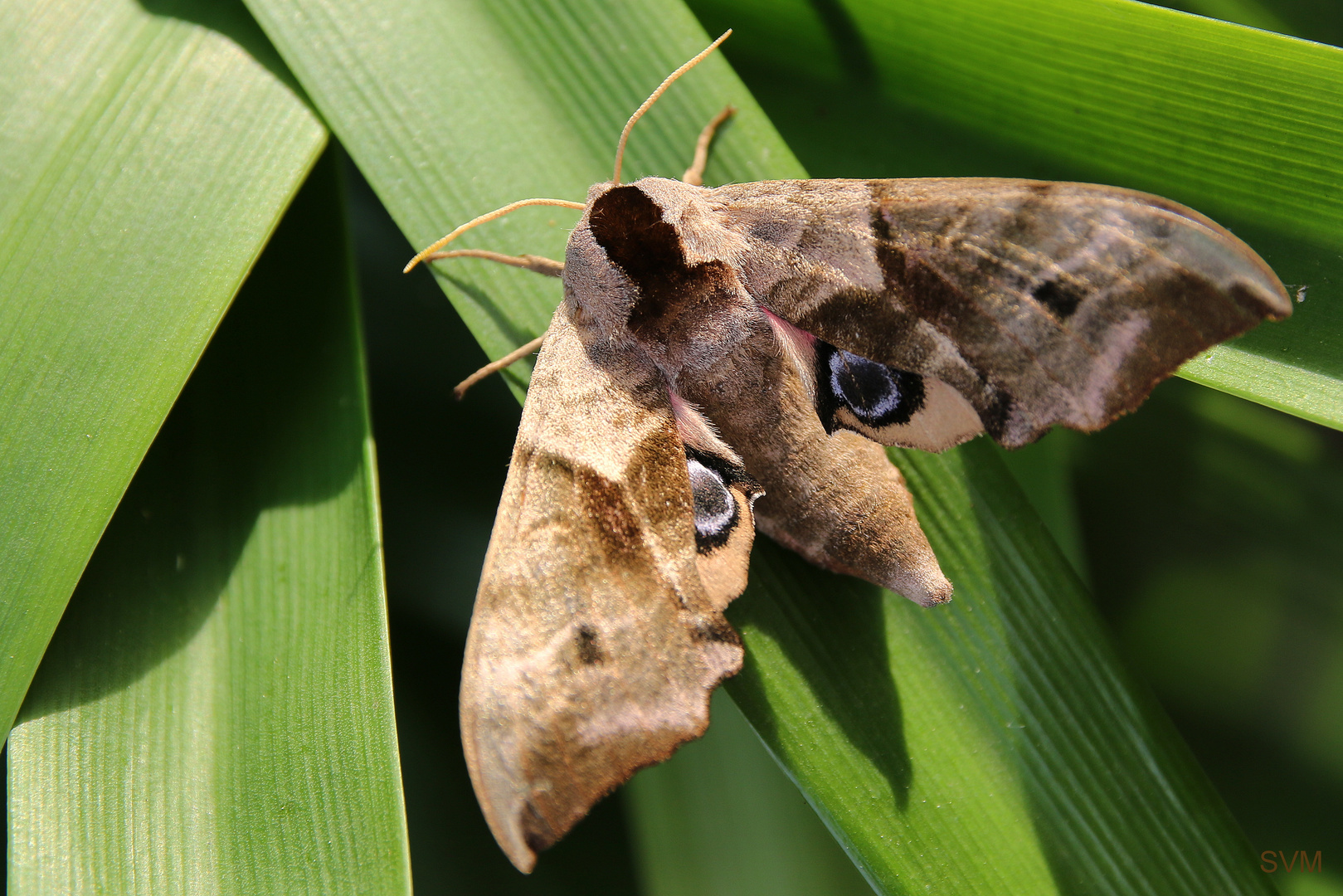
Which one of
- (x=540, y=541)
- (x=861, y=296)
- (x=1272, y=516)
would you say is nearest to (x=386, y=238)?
(x=540, y=541)

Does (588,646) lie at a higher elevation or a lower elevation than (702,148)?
lower

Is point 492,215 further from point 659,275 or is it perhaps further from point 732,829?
point 732,829

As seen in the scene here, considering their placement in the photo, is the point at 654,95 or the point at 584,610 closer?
the point at 584,610

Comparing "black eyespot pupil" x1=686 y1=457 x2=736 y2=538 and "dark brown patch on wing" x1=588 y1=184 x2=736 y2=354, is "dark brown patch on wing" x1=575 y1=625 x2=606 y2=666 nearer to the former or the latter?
"black eyespot pupil" x1=686 y1=457 x2=736 y2=538

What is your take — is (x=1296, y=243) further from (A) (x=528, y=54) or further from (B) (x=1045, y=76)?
(A) (x=528, y=54)

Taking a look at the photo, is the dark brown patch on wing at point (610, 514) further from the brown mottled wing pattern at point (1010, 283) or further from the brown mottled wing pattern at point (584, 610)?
the brown mottled wing pattern at point (1010, 283)

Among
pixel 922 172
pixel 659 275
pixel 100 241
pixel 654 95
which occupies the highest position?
pixel 100 241

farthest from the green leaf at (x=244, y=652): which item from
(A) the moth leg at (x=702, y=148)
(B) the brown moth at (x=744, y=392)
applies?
(A) the moth leg at (x=702, y=148)

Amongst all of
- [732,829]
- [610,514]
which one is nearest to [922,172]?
[610,514]
